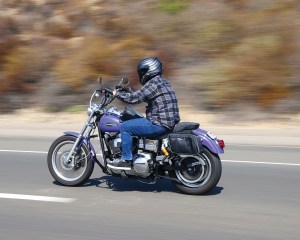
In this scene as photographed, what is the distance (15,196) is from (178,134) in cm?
226

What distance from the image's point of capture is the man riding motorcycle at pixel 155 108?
7641 millimetres

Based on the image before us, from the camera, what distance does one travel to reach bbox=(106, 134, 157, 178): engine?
7711mm

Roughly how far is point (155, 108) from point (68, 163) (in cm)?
147

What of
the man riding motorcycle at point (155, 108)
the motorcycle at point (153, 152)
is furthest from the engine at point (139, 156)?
the man riding motorcycle at point (155, 108)

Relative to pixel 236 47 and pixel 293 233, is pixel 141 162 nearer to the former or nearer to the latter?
pixel 293 233

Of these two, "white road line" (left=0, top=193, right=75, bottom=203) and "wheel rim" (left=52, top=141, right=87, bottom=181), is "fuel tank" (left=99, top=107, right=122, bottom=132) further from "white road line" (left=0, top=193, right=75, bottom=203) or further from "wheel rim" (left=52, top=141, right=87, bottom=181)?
"white road line" (left=0, top=193, right=75, bottom=203)

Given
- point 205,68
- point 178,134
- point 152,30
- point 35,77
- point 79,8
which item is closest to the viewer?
point 178,134

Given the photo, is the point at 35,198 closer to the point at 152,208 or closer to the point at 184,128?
the point at 152,208

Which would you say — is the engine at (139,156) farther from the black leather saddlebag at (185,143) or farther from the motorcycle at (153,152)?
the black leather saddlebag at (185,143)

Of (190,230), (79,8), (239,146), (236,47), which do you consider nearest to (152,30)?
(236,47)

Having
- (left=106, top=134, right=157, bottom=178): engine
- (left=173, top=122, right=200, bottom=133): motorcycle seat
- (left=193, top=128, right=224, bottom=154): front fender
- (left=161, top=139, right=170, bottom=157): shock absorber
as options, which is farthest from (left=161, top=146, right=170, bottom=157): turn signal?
(left=193, top=128, right=224, bottom=154): front fender

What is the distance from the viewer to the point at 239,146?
12.2 m

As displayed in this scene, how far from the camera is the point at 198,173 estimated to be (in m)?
7.80

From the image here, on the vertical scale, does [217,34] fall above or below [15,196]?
above
